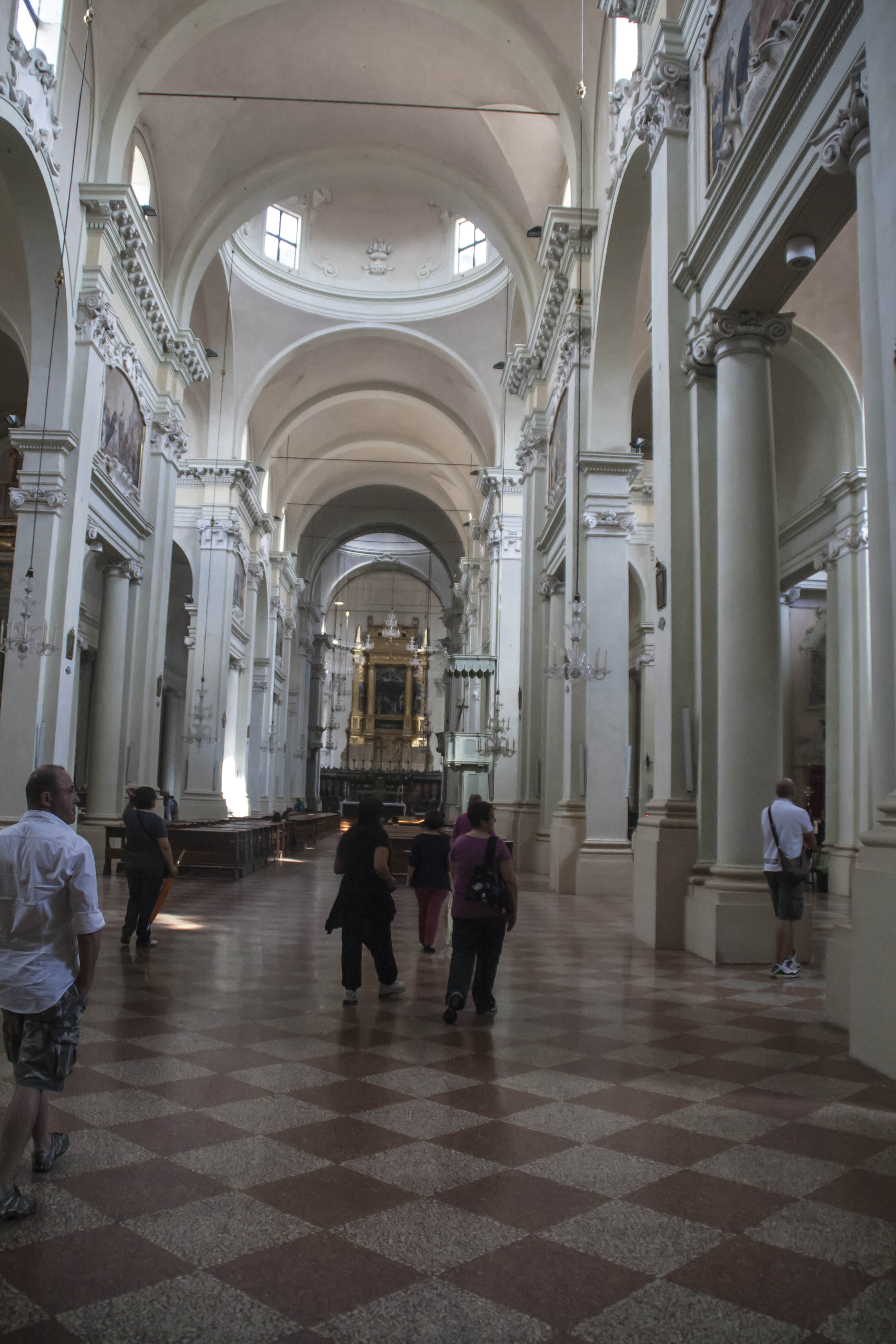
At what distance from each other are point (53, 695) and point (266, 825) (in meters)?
6.84

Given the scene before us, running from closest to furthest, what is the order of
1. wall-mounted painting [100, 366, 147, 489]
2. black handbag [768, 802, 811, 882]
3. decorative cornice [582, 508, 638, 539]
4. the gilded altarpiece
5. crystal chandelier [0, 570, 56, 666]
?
black handbag [768, 802, 811, 882], crystal chandelier [0, 570, 56, 666], decorative cornice [582, 508, 638, 539], wall-mounted painting [100, 366, 147, 489], the gilded altarpiece

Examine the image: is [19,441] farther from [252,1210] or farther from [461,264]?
[461,264]

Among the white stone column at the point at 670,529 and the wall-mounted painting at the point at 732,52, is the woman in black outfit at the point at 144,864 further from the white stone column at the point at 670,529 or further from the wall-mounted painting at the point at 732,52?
the wall-mounted painting at the point at 732,52

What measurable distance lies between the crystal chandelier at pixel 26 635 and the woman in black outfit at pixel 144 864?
A: 5006 millimetres

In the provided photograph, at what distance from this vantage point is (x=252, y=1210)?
2684 millimetres

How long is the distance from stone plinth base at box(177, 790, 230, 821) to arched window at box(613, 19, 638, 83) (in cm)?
1580

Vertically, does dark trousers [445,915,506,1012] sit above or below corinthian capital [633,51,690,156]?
below

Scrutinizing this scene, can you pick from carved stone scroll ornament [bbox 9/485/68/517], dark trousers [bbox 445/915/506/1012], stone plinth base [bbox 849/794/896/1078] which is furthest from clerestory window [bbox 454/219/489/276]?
stone plinth base [bbox 849/794/896/1078]

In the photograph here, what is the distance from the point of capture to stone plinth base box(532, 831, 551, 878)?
15523 millimetres

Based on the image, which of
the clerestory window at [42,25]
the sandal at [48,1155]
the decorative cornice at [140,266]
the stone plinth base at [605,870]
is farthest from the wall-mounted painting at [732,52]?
the decorative cornice at [140,266]

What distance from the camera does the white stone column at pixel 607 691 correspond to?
12.0m

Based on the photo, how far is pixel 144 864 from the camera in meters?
7.34

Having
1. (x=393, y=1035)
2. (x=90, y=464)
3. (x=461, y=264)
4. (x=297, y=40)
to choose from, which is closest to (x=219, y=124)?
(x=297, y=40)

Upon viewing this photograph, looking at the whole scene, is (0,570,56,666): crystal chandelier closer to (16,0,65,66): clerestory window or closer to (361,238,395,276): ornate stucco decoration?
(16,0,65,66): clerestory window
